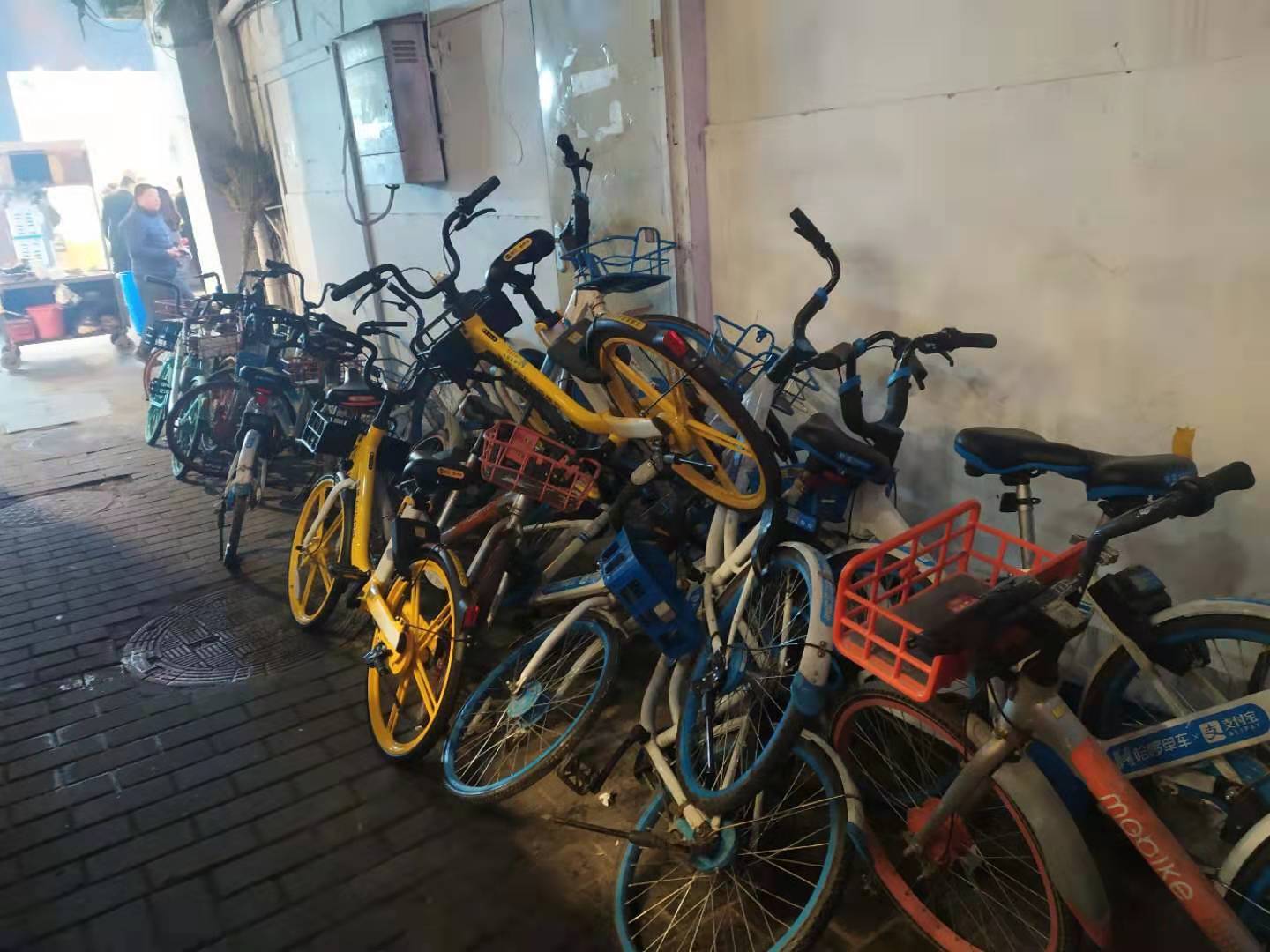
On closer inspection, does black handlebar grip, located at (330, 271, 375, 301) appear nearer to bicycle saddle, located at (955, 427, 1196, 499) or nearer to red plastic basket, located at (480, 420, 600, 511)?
red plastic basket, located at (480, 420, 600, 511)

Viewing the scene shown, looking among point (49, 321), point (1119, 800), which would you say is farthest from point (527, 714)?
point (49, 321)

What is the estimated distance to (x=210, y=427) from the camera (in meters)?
5.17

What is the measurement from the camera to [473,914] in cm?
209

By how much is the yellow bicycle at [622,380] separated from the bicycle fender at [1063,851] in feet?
2.94

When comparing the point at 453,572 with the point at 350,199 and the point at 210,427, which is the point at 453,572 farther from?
the point at 350,199

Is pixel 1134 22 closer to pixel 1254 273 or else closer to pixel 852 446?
pixel 1254 273

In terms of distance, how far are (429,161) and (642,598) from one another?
12.1ft

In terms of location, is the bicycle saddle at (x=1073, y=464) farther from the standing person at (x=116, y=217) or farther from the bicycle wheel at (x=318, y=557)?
the standing person at (x=116, y=217)

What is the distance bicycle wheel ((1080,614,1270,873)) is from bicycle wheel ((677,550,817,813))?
78 centimetres

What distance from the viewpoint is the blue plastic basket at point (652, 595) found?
219cm

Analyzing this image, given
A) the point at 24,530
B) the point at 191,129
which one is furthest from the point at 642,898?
the point at 191,129

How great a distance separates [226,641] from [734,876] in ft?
7.61

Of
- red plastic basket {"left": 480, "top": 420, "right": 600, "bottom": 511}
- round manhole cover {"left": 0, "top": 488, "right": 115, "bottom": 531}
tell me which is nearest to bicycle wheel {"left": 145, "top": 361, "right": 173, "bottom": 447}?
round manhole cover {"left": 0, "top": 488, "right": 115, "bottom": 531}

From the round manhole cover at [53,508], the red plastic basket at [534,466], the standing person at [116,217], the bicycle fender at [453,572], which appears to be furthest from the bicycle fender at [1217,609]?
the standing person at [116,217]
